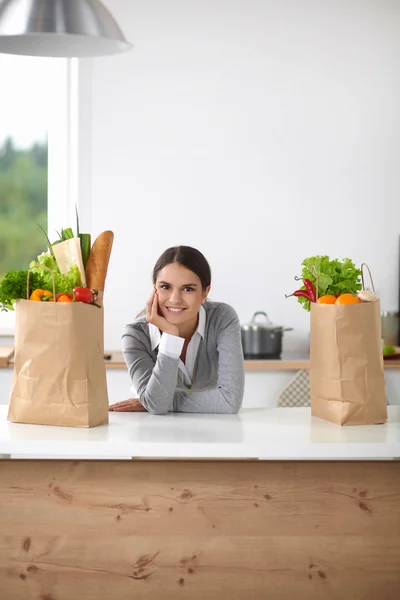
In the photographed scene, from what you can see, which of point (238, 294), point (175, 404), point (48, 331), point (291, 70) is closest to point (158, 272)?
point (175, 404)

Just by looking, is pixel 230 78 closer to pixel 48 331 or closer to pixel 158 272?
pixel 158 272

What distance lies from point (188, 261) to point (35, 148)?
233 centimetres

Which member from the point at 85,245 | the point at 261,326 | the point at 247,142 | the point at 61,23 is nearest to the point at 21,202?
the point at 247,142

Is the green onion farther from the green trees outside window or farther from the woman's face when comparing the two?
the green trees outside window

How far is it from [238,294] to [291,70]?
121 cm

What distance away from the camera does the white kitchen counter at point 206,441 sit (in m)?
1.75

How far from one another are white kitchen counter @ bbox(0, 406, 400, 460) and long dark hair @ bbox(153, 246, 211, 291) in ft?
1.80

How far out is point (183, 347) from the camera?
2.48 meters

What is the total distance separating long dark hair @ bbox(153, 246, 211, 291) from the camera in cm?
237

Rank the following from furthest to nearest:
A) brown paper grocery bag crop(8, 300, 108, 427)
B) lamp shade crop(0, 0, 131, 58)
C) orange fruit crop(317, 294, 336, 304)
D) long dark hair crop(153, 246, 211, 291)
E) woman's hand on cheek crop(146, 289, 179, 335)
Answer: long dark hair crop(153, 246, 211, 291)
woman's hand on cheek crop(146, 289, 179, 335)
lamp shade crop(0, 0, 131, 58)
orange fruit crop(317, 294, 336, 304)
brown paper grocery bag crop(8, 300, 108, 427)

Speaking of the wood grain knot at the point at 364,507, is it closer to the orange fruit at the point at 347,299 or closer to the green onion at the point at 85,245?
the orange fruit at the point at 347,299

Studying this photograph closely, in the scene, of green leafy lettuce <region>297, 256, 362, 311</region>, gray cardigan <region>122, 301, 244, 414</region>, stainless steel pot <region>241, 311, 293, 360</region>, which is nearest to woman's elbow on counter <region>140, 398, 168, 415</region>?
gray cardigan <region>122, 301, 244, 414</region>

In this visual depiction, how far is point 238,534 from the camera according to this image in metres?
1.84

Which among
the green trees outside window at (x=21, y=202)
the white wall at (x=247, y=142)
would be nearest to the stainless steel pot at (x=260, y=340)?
the white wall at (x=247, y=142)
